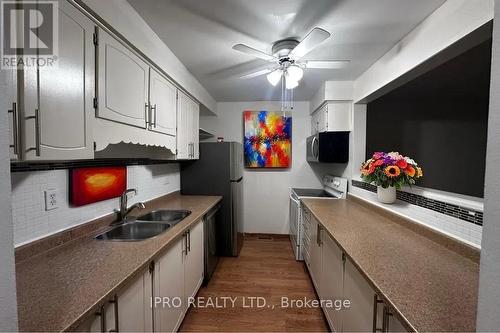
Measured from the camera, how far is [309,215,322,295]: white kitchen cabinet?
2.02m

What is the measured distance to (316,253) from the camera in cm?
215

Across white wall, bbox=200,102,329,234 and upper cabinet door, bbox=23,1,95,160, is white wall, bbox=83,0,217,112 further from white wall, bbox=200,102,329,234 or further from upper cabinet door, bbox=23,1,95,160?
white wall, bbox=200,102,329,234

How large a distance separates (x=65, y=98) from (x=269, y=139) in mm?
2976

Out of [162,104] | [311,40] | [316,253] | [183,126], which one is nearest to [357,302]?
[316,253]

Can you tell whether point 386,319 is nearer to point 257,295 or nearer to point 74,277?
point 74,277

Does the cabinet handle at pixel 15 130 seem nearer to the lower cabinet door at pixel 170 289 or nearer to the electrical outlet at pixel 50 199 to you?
the electrical outlet at pixel 50 199

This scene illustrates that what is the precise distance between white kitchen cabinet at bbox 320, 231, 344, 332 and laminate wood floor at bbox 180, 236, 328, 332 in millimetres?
289

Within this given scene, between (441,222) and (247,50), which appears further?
(247,50)

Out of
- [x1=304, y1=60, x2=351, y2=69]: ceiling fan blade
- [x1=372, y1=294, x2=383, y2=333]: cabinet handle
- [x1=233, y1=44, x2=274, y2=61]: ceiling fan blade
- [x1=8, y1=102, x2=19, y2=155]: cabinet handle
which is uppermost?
[x1=304, y1=60, x2=351, y2=69]: ceiling fan blade

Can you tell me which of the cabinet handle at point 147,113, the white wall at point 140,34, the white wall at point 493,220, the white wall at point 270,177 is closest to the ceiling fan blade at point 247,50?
the white wall at point 140,34

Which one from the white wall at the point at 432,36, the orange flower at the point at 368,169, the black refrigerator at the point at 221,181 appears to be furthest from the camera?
the black refrigerator at the point at 221,181

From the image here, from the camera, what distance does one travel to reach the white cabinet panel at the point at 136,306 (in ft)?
3.31

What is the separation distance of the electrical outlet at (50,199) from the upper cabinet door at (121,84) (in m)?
0.55

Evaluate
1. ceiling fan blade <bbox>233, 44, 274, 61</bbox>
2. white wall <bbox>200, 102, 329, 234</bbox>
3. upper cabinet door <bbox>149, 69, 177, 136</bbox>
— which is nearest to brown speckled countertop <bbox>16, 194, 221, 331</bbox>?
upper cabinet door <bbox>149, 69, 177, 136</bbox>
